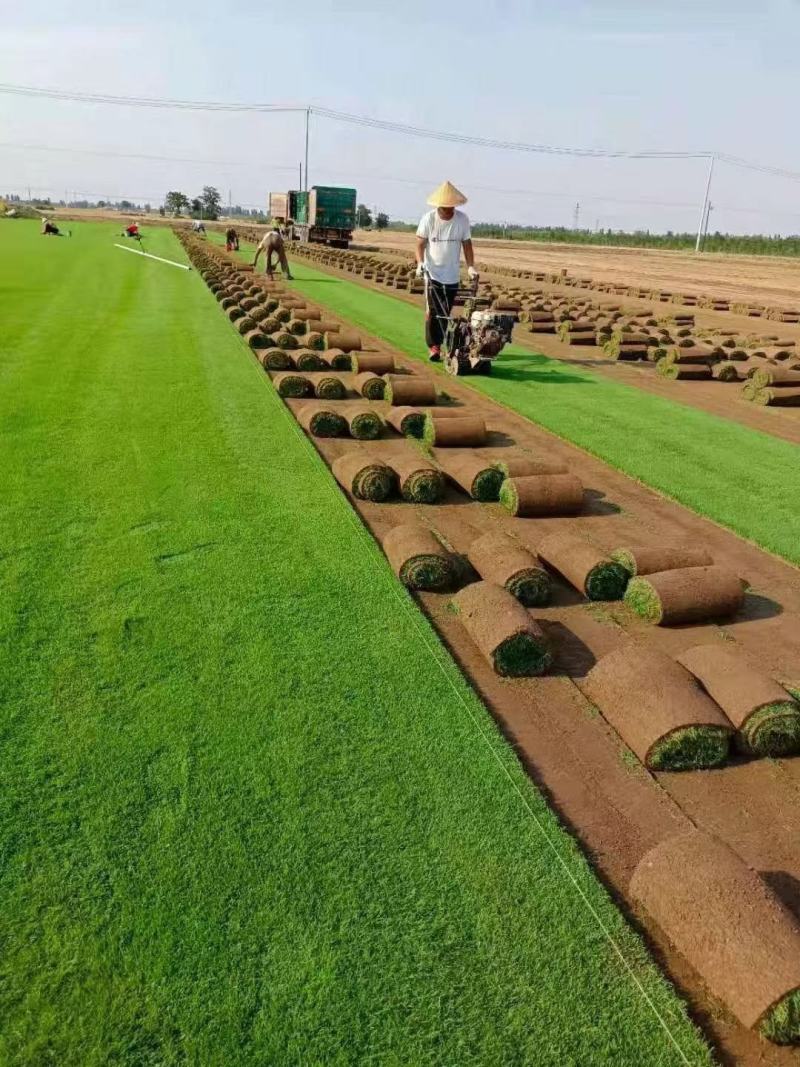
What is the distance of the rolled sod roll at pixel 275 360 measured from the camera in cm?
1259

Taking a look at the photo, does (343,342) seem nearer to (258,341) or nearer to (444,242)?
(258,341)

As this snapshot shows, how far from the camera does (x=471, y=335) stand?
42.5 ft

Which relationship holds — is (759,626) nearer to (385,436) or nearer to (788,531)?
(788,531)

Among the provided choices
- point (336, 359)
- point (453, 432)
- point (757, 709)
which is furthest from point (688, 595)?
point (336, 359)

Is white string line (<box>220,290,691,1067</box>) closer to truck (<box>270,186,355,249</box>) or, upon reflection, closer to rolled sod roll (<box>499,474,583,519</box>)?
rolled sod roll (<box>499,474,583,519</box>)

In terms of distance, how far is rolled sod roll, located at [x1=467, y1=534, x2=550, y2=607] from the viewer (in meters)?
5.49

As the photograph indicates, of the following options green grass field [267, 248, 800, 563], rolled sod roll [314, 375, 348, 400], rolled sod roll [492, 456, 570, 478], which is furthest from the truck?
rolled sod roll [492, 456, 570, 478]

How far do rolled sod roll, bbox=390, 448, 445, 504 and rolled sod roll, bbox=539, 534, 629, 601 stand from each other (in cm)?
183

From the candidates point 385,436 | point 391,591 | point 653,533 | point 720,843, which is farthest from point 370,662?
point 385,436

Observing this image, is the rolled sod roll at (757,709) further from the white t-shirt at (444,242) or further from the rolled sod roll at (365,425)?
the white t-shirt at (444,242)

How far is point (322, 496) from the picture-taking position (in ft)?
23.8

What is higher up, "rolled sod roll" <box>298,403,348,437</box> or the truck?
the truck

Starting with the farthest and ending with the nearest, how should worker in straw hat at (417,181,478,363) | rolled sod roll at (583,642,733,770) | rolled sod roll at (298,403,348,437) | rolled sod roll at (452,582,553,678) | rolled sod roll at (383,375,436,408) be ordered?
1. worker in straw hat at (417,181,478,363)
2. rolled sod roll at (383,375,436,408)
3. rolled sod roll at (298,403,348,437)
4. rolled sod roll at (452,582,553,678)
5. rolled sod roll at (583,642,733,770)

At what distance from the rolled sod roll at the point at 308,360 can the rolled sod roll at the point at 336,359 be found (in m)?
0.09
